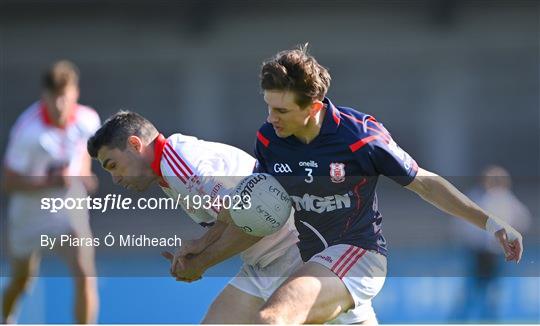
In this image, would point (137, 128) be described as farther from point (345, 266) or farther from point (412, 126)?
point (412, 126)

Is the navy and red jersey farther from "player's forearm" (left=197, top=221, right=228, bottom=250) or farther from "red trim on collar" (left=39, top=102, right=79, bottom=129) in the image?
"red trim on collar" (left=39, top=102, right=79, bottom=129)

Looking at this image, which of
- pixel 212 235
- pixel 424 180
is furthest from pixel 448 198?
pixel 212 235

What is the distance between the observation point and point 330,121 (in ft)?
15.6

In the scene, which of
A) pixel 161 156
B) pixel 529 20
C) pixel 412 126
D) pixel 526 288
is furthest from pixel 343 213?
pixel 529 20

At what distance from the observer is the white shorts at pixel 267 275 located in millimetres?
5109

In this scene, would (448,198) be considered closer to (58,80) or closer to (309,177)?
(309,177)

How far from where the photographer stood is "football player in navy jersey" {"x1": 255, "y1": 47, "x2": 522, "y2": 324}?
4.63 metres

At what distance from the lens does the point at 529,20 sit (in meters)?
22.5

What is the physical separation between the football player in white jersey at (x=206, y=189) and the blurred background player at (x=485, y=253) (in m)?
7.14

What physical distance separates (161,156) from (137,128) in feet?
0.75

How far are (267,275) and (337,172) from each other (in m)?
0.77

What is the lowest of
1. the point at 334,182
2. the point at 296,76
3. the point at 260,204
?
the point at 260,204

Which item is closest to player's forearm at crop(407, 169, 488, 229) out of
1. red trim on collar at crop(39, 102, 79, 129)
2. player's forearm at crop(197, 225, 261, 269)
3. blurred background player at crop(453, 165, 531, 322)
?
player's forearm at crop(197, 225, 261, 269)

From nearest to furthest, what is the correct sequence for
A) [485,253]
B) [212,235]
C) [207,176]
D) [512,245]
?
[512,245] < [212,235] < [207,176] < [485,253]
